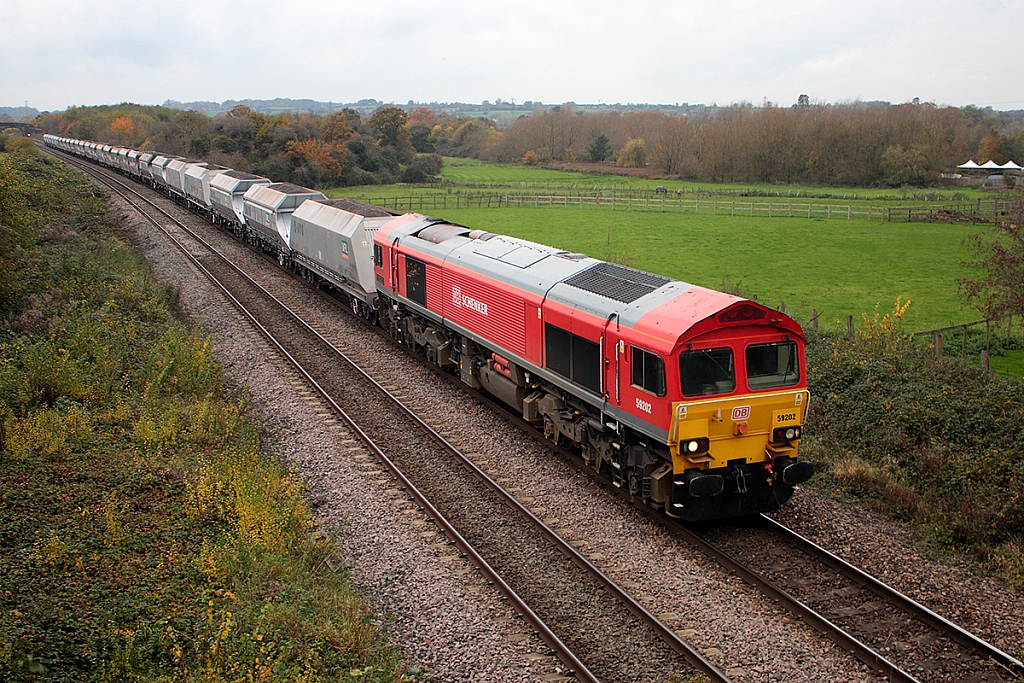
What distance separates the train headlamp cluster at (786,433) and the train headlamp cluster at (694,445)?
121 cm

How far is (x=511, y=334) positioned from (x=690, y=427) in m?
5.41

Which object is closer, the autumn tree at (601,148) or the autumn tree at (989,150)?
the autumn tree at (989,150)

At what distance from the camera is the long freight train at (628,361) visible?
10922mm

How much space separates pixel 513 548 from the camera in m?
11.3

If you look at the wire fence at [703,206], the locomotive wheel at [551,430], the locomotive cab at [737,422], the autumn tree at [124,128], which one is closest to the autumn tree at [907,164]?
the wire fence at [703,206]

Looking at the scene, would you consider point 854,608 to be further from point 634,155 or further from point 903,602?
point 634,155

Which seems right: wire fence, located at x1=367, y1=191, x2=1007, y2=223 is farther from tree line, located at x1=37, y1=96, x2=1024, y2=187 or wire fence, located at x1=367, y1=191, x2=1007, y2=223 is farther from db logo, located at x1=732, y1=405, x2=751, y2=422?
db logo, located at x1=732, y1=405, x2=751, y2=422

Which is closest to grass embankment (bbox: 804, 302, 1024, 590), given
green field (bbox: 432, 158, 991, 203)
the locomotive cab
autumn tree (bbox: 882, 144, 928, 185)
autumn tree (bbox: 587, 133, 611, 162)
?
the locomotive cab

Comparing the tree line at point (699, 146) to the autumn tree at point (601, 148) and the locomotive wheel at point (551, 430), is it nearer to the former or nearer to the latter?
the autumn tree at point (601, 148)

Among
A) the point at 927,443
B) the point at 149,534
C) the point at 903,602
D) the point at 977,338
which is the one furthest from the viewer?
the point at 977,338

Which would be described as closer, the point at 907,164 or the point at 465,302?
the point at 465,302

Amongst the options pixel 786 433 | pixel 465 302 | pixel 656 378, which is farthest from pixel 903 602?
Result: pixel 465 302

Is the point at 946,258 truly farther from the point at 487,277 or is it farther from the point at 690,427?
the point at 690,427

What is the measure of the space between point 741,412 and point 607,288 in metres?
3.32
